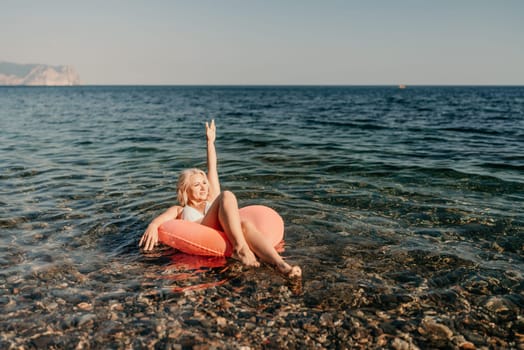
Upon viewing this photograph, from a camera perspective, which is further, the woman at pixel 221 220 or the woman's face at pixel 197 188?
the woman's face at pixel 197 188

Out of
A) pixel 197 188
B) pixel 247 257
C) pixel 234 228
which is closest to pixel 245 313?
pixel 247 257

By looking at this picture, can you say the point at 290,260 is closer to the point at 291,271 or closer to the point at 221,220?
the point at 291,271

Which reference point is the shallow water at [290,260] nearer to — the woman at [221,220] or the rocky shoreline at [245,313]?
the rocky shoreline at [245,313]

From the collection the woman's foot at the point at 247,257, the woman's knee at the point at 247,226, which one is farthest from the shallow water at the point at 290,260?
the woman's knee at the point at 247,226

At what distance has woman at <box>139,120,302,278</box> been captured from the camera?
468 cm

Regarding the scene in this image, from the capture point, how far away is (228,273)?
462 centimetres

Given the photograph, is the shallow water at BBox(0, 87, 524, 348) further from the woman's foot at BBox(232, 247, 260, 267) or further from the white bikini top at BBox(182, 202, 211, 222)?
the white bikini top at BBox(182, 202, 211, 222)

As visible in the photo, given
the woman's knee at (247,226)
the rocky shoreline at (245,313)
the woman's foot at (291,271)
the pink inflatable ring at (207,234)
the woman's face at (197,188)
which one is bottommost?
the rocky shoreline at (245,313)

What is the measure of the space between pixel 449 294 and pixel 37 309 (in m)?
4.06

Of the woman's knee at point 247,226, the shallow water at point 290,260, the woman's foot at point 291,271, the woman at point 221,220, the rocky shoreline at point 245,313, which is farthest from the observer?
the woman's knee at point 247,226

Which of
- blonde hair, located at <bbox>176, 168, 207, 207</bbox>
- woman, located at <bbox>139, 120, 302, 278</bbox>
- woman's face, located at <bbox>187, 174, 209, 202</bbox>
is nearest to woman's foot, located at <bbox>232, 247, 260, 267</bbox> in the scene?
woman, located at <bbox>139, 120, 302, 278</bbox>

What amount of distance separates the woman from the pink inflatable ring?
0.11 metres

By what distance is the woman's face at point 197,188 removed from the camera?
5625 millimetres

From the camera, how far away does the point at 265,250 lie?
15.3 ft
